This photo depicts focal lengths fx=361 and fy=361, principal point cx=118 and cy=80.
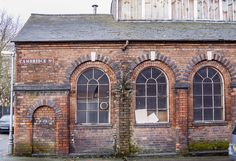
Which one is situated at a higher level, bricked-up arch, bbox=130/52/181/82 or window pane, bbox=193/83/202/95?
bricked-up arch, bbox=130/52/181/82

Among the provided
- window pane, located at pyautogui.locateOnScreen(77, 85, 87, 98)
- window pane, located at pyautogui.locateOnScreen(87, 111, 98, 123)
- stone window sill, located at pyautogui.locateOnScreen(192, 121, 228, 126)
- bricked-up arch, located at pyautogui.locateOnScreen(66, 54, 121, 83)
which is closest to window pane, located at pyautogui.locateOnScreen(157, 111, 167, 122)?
stone window sill, located at pyautogui.locateOnScreen(192, 121, 228, 126)

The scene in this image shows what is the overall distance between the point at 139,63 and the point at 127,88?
1.15 meters

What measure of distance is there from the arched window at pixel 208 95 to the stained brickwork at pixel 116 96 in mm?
255

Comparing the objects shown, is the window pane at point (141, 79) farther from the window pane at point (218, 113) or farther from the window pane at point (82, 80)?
the window pane at point (218, 113)

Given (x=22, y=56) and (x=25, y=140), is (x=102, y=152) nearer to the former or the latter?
(x=25, y=140)

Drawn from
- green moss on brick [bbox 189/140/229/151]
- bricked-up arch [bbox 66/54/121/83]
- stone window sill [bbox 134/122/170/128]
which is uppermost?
bricked-up arch [bbox 66/54/121/83]

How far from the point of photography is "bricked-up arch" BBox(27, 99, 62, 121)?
14.4m

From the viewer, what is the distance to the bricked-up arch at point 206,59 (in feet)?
48.9

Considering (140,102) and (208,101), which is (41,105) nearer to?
(140,102)

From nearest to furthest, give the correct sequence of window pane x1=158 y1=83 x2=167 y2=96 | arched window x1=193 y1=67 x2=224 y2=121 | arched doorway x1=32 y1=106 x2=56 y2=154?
1. arched doorway x1=32 y1=106 x2=56 y2=154
2. window pane x1=158 y1=83 x2=167 y2=96
3. arched window x1=193 y1=67 x2=224 y2=121

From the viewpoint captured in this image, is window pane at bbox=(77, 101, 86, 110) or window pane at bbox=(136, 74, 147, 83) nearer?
window pane at bbox=(77, 101, 86, 110)

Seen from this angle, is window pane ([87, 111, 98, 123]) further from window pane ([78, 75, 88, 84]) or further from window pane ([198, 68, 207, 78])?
window pane ([198, 68, 207, 78])

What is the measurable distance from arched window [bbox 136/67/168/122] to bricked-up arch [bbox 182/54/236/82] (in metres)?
0.93

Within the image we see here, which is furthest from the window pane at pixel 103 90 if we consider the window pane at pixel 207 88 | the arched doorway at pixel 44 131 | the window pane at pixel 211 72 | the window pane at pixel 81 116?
the window pane at pixel 211 72
